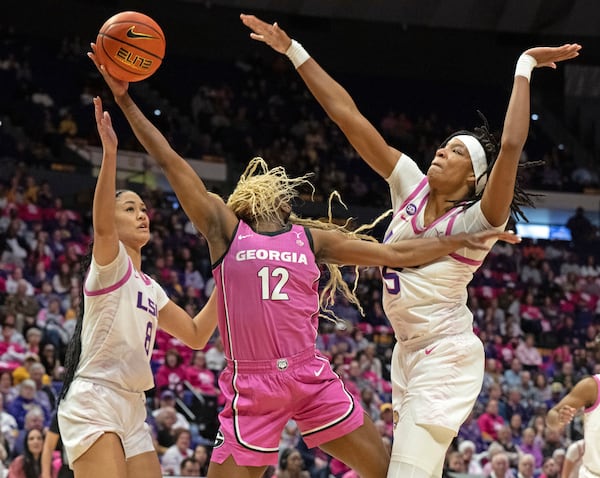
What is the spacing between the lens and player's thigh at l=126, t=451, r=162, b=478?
4.60 meters

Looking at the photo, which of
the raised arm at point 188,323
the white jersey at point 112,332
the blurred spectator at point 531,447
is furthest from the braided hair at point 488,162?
the blurred spectator at point 531,447

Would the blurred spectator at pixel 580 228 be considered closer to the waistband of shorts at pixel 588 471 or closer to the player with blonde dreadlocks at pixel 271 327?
the waistband of shorts at pixel 588 471

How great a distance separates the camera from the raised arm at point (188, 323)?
526cm

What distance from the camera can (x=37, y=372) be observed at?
10047mm

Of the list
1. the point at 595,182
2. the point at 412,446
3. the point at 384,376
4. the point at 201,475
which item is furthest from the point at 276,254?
the point at 595,182

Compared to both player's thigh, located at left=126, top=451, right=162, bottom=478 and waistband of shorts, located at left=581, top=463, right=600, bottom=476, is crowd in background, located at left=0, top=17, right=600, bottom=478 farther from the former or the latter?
waistband of shorts, located at left=581, top=463, right=600, bottom=476

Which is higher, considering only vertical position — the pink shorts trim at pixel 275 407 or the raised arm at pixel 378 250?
the raised arm at pixel 378 250

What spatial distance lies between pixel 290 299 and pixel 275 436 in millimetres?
598

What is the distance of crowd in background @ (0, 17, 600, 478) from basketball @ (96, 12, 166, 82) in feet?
5.42

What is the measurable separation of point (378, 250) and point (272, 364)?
73 centimetres

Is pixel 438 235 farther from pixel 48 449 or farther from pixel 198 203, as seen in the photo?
pixel 48 449

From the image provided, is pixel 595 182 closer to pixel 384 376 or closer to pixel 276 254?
pixel 384 376

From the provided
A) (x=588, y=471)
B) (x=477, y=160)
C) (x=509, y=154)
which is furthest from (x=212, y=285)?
(x=509, y=154)

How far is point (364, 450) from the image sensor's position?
4.23 metres
